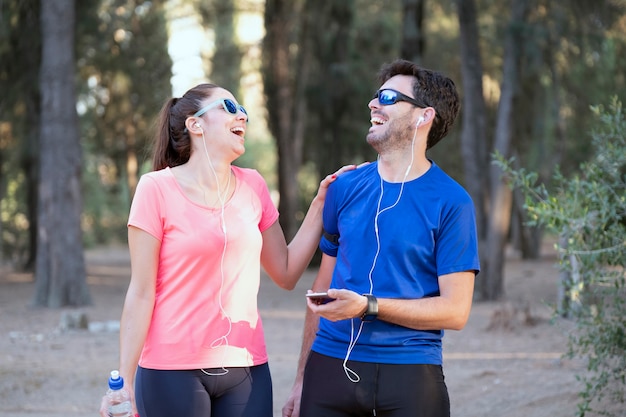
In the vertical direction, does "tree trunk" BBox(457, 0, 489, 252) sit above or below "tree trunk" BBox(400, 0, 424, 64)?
below

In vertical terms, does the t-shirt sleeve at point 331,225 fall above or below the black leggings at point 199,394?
above

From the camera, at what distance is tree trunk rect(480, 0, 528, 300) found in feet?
58.1

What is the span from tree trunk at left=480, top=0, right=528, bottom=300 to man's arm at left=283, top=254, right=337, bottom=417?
567 inches

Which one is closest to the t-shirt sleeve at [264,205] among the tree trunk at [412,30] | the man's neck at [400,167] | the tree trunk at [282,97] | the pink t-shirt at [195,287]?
the pink t-shirt at [195,287]

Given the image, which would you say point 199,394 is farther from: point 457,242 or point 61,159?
point 61,159

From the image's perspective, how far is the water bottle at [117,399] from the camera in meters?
3.27

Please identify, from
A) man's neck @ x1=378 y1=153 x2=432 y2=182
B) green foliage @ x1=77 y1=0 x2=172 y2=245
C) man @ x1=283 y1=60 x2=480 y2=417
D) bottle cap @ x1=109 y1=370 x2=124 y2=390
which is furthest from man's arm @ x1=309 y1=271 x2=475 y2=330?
green foliage @ x1=77 y1=0 x2=172 y2=245

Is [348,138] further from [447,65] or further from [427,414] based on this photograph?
[427,414]

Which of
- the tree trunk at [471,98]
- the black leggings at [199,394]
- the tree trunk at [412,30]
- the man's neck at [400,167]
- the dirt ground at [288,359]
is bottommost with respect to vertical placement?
the dirt ground at [288,359]

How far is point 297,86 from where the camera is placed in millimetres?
28594

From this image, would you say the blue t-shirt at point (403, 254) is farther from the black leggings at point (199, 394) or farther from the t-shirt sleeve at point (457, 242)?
the black leggings at point (199, 394)

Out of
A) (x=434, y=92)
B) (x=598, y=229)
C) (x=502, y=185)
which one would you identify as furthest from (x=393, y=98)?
(x=502, y=185)

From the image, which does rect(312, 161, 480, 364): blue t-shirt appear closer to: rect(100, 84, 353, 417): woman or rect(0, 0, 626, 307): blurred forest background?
rect(100, 84, 353, 417): woman

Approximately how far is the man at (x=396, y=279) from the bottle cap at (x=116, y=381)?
0.65m
